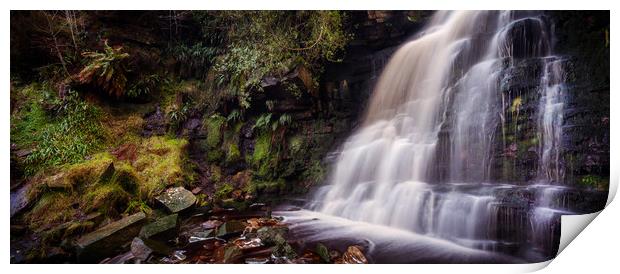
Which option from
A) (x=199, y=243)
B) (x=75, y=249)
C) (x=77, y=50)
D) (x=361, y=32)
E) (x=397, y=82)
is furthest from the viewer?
(x=397, y=82)

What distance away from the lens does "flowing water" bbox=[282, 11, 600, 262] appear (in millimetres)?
2863

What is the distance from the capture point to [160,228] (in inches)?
119

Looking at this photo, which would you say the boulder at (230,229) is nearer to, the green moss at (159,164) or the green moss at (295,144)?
the green moss at (159,164)

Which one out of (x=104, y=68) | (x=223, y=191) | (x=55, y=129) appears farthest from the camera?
(x=223, y=191)

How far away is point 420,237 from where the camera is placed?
3057mm

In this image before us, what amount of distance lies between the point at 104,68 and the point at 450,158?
3.95 meters

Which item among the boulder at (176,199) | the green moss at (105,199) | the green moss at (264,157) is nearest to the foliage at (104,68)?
the green moss at (105,199)

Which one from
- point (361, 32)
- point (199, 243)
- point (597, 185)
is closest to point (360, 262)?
point (199, 243)

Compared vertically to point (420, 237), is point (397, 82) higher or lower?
higher

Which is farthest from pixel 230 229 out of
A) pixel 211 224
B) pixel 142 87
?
pixel 142 87

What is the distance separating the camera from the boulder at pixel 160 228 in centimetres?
299

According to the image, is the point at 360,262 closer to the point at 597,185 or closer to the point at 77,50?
the point at 597,185

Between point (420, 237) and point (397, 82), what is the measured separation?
2.01 meters

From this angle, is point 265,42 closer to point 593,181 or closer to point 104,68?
point 104,68
